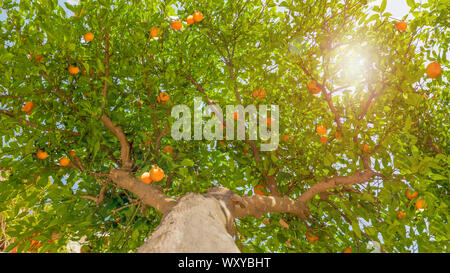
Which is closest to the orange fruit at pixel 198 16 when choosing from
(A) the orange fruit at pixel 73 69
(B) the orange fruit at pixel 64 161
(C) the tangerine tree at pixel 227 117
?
(C) the tangerine tree at pixel 227 117

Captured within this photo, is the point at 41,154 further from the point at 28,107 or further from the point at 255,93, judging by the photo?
the point at 255,93

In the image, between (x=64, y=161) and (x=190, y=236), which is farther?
(x=64, y=161)

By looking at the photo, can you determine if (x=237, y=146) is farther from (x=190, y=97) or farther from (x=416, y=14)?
(x=416, y=14)

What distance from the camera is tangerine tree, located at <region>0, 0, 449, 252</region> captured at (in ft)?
7.32

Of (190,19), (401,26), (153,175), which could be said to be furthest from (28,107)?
(401,26)

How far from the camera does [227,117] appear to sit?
348 cm

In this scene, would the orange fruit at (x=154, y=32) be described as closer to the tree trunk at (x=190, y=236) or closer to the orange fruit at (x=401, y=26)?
the tree trunk at (x=190, y=236)

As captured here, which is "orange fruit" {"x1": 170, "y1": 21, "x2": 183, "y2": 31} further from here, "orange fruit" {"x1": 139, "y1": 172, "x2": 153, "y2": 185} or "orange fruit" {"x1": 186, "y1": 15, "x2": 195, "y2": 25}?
"orange fruit" {"x1": 139, "y1": 172, "x2": 153, "y2": 185}

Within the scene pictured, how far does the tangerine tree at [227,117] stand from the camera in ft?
7.32

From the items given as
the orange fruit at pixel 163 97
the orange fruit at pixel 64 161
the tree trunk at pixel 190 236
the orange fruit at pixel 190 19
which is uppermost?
the orange fruit at pixel 190 19

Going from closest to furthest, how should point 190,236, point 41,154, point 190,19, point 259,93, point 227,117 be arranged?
1. point 190,236
2. point 41,154
3. point 190,19
4. point 259,93
5. point 227,117

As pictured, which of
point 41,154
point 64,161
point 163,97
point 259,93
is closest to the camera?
point 41,154
